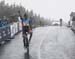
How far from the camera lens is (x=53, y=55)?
46.0 feet

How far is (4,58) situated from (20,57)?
672 millimetres

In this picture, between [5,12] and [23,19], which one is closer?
[23,19]

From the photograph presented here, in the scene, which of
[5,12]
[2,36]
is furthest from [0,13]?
[2,36]

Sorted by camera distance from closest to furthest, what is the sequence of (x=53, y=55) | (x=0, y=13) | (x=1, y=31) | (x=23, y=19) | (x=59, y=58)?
(x=59, y=58), (x=53, y=55), (x=23, y=19), (x=1, y=31), (x=0, y=13)

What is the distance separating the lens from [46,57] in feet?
43.8

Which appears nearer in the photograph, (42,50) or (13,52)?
(13,52)

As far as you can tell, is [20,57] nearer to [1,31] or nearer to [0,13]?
[1,31]

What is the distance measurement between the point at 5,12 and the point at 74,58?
4111cm

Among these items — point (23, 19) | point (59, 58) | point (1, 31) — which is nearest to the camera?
point (59, 58)

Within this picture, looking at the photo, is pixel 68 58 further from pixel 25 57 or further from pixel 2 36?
pixel 2 36

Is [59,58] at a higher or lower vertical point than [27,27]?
lower

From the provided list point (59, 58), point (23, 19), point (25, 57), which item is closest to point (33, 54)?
point (25, 57)

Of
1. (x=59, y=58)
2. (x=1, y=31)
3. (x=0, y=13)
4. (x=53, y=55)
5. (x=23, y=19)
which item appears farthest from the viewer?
(x=0, y=13)

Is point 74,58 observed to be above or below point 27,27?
below
